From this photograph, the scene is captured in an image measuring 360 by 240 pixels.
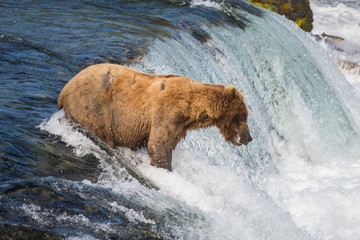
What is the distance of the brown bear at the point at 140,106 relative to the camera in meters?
4.84

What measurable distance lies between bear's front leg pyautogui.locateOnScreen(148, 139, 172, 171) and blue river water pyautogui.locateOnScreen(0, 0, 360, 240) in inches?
3.9

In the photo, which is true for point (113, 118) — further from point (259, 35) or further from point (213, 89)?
point (259, 35)

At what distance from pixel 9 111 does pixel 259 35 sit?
246 inches

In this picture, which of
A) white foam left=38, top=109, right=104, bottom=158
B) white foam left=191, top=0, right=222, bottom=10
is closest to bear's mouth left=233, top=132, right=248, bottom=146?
white foam left=38, top=109, right=104, bottom=158

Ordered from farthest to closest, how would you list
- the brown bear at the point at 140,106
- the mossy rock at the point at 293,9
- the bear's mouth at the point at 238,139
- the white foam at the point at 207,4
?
the mossy rock at the point at 293,9, the white foam at the point at 207,4, the bear's mouth at the point at 238,139, the brown bear at the point at 140,106

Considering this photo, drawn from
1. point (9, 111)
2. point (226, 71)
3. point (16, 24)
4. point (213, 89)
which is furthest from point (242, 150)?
point (16, 24)

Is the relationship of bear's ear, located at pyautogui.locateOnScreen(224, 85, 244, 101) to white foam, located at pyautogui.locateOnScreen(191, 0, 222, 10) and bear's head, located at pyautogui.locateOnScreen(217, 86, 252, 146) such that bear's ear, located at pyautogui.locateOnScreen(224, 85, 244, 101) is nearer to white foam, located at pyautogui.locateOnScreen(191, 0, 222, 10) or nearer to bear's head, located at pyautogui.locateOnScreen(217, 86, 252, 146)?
bear's head, located at pyautogui.locateOnScreen(217, 86, 252, 146)

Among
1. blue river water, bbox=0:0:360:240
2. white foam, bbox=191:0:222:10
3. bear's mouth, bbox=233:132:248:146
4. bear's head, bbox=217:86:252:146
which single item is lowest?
blue river water, bbox=0:0:360:240

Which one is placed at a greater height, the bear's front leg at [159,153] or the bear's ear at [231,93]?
the bear's ear at [231,93]

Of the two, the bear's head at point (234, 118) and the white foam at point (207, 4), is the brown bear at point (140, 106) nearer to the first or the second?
the bear's head at point (234, 118)

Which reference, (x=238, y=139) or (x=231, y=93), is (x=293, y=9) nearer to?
(x=238, y=139)

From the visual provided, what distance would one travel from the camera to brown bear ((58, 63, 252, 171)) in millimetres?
4840

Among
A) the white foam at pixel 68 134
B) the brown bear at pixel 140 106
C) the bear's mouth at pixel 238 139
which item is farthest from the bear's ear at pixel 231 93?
the white foam at pixel 68 134

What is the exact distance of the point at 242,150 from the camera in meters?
7.40
